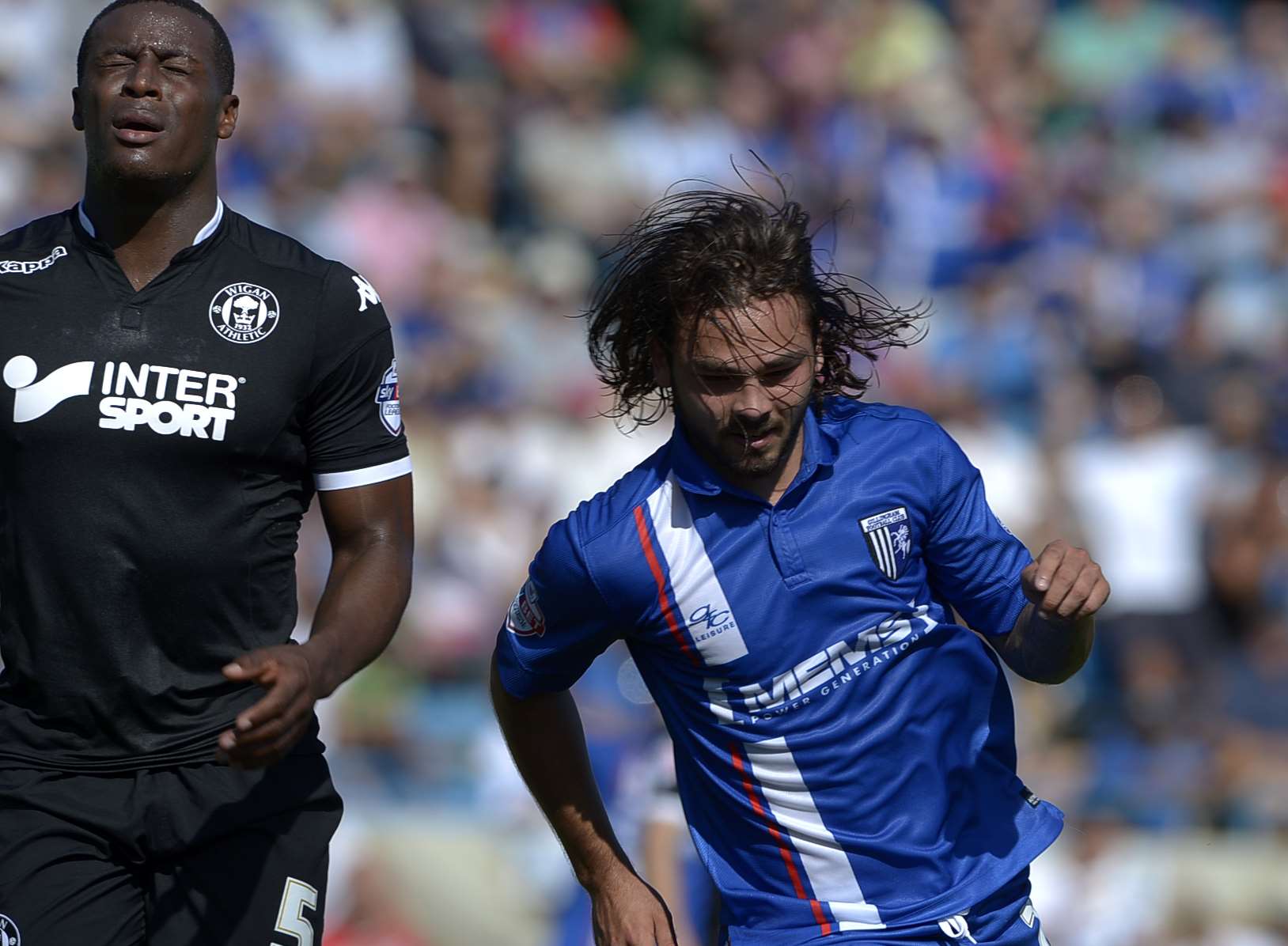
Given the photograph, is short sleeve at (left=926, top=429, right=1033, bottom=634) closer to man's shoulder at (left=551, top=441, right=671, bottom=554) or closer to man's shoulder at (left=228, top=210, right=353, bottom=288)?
man's shoulder at (left=551, top=441, right=671, bottom=554)

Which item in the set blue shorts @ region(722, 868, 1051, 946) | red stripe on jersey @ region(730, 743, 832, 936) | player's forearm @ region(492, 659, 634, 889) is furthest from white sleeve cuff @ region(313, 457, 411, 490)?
blue shorts @ region(722, 868, 1051, 946)

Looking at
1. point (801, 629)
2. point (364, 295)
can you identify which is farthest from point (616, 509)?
point (364, 295)

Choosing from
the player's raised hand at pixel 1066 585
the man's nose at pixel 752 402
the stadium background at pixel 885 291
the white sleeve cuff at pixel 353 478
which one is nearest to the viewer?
the player's raised hand at pixel 1066 585

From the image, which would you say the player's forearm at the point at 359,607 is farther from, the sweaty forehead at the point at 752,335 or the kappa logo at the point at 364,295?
the sweaty forehead at the point at 752,335

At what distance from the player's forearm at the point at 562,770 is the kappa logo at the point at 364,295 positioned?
85 cm

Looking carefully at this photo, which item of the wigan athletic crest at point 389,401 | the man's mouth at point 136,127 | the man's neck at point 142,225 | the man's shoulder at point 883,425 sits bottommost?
the man's shoulder at point 883,425

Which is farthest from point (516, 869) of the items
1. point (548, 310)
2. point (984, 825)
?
point (984, 825)

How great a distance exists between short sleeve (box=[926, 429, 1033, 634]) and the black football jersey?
1320 millimetres

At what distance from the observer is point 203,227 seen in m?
3.94

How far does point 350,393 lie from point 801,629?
1088mm

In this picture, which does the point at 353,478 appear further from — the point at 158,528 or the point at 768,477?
the point at 768,477

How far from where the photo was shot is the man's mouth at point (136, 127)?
12.4 feet

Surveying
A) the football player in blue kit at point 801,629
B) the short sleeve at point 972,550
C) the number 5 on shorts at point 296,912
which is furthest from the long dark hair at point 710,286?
the number 5 on shorts at point 296,912

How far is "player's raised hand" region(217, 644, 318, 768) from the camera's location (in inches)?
127
